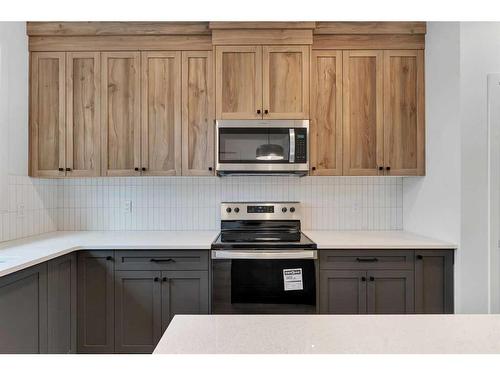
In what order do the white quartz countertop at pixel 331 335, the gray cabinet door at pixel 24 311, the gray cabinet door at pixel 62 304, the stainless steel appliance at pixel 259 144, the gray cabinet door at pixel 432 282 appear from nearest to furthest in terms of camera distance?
1. the white quartz countertop at pixel 331 335
2. the gray cabinet door at pixel 24 311
3. the gray cabinet door at pixel 62 304
4. the gray cabinet door at pixel 432 282
5. the stainless steel appliance at pixel 259 144

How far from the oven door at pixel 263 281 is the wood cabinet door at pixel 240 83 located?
3.38ft

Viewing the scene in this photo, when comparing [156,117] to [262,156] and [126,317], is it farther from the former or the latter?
[126,317]

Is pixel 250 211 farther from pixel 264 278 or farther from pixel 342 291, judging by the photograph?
pixel 342 291

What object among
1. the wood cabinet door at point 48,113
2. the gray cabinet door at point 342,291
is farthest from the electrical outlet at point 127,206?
the gray cabinet door at point 342,291

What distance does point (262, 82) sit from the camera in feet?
8.55

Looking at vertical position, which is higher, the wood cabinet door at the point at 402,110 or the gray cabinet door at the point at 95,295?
the wood cabinet door at the point at 402,110

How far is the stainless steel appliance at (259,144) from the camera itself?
2.58m

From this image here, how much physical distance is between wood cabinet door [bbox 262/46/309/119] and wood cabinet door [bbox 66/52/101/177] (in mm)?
1275

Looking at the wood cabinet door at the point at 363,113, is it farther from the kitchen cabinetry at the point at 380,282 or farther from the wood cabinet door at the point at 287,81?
the kitchen cabinetry at the point at 380,282

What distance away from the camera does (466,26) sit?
2.18 m

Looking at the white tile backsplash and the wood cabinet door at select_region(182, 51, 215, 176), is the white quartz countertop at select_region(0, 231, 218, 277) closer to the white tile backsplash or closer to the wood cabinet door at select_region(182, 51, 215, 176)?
the white tile backsplash
